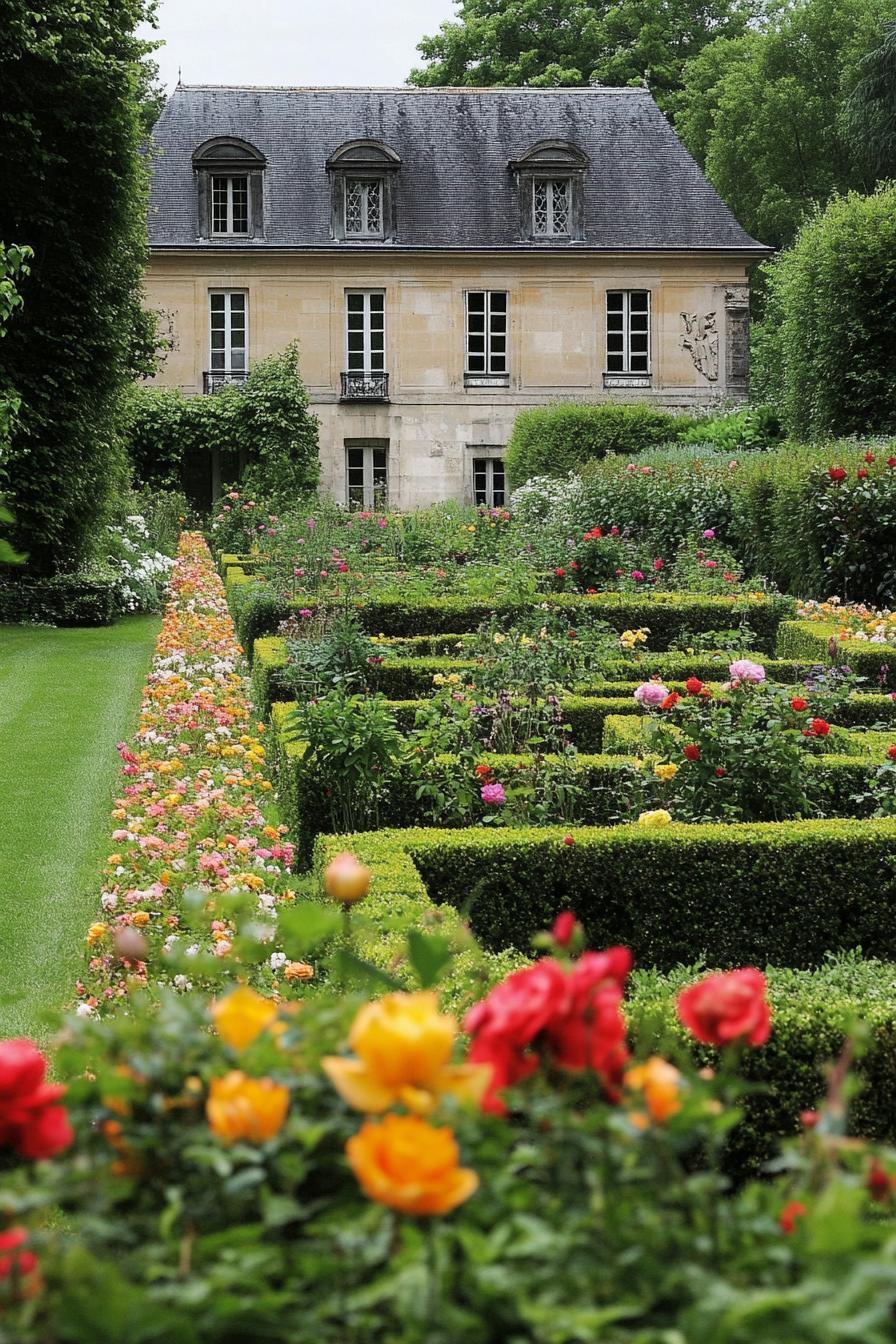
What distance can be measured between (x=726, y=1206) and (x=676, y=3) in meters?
40.3

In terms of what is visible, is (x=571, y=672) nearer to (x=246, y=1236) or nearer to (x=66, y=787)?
(x=66, y=787)

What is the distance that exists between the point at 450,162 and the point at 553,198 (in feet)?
7.08

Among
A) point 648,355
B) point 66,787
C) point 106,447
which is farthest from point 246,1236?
point 648,355

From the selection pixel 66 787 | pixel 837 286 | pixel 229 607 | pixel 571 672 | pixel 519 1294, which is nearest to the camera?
pixel 519 1294

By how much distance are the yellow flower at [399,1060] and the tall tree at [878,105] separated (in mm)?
33056

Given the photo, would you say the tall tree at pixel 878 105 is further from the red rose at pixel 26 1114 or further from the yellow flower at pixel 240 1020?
the red rose at pixel 26 1114

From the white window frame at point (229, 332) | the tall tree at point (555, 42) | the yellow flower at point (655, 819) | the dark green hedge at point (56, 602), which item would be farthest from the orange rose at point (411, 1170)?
the tall tree at point (555, 42)

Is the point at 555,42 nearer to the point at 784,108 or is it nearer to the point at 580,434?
the point at 784,108

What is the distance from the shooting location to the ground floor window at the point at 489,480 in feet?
92.0

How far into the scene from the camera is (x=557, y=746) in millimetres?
7227

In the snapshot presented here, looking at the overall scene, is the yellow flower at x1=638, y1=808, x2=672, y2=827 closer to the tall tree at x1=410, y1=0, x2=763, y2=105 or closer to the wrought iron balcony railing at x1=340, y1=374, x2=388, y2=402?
the wrought iron balcony railing at x1=340, y1=374, x2=388, y2=402

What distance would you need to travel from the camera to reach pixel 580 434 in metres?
23.9

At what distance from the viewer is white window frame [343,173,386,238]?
27.4m

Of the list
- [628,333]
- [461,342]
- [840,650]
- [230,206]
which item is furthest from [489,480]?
[840,650]
